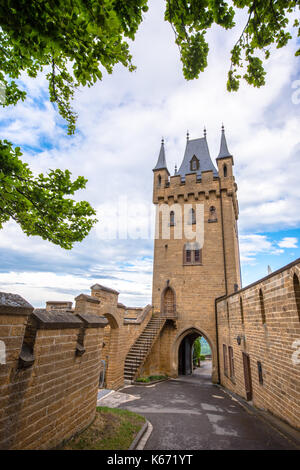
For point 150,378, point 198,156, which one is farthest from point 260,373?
point 198,156

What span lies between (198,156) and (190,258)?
11.2 metres

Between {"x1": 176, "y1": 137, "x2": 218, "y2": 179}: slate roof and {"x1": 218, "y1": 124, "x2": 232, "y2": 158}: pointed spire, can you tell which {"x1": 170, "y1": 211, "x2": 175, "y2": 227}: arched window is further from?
{"x1": 218, "y1": 124, "x2": 232, "y2": 158}: pointed spire

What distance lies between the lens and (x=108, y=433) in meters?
4.75

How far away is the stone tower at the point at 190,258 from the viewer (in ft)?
53.9

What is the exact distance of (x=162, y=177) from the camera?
2111 cm

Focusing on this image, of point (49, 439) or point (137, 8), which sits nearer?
point (137, 8)

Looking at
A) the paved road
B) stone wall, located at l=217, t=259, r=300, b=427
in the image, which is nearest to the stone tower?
the paved road

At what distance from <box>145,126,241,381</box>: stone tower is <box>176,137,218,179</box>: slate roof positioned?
0.67 meters

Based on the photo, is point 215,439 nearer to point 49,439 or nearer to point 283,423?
point 283,423

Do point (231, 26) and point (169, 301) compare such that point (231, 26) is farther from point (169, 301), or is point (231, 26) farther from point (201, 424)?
point (169, 301)

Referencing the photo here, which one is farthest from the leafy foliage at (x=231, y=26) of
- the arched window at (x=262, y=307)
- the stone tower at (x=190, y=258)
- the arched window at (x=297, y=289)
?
the stone tower at (x=190, y=258)

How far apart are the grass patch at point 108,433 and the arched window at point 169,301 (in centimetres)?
1161
